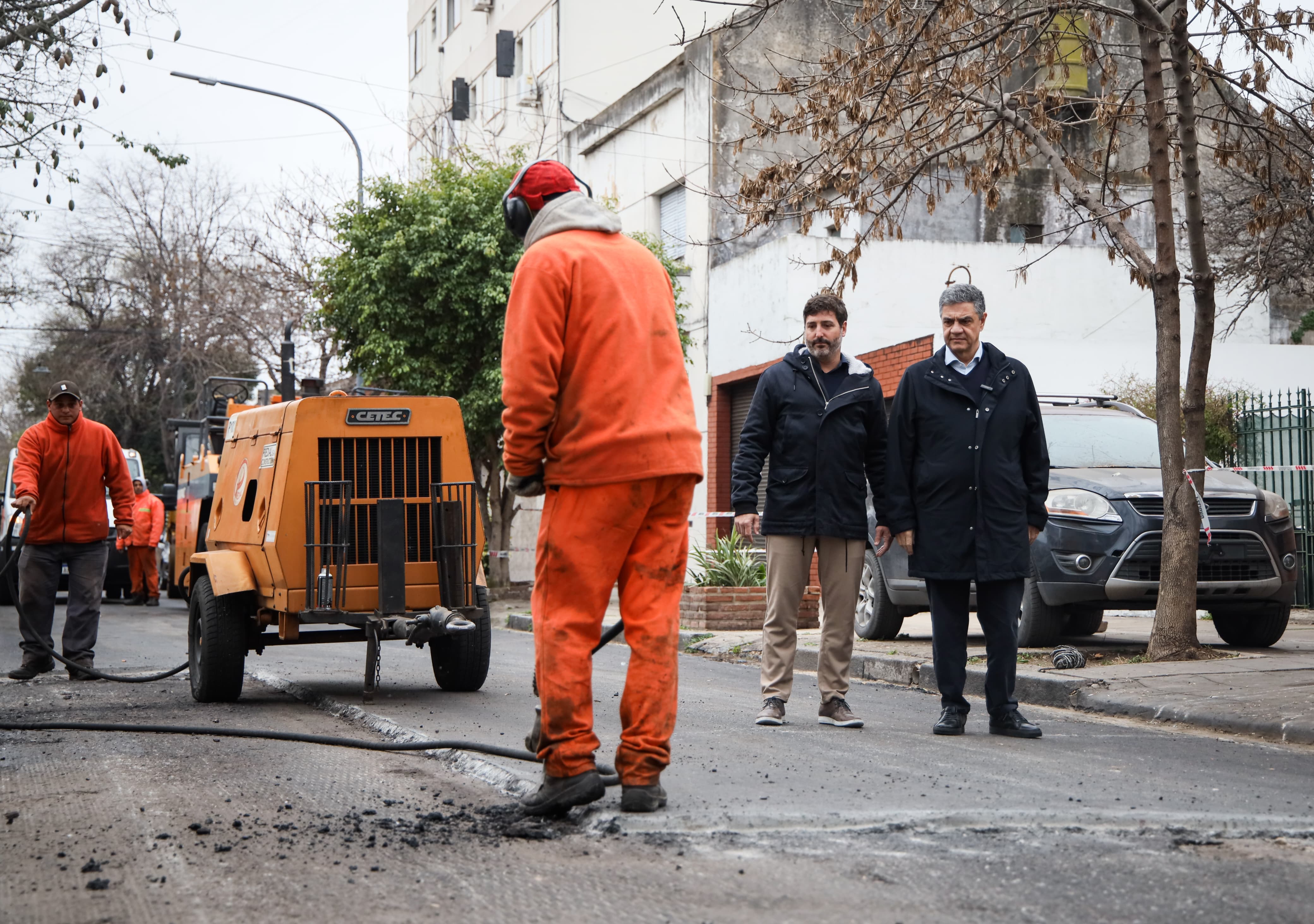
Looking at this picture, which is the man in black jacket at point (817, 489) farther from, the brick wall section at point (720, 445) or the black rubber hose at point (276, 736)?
the brick wall section at point (720, 445)

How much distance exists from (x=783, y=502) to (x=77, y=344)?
44466 mm

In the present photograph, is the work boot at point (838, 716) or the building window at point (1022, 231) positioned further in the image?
the building window at point (1022, 231)

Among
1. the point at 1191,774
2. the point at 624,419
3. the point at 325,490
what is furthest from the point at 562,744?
the point at 325,490

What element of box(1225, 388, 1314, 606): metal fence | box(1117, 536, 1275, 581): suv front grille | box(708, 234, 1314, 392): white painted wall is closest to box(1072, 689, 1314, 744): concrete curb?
box(1117, 536, 1275, 581): suv front grille

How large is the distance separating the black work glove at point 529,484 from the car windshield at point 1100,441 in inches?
275

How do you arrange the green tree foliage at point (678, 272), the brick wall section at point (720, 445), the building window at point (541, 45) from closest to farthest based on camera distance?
the brick wall section at point (720, 445)
the green tree foliage at point (678, 272)
the building window at point (541, 45)

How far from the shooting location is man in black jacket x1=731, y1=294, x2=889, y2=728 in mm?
6855

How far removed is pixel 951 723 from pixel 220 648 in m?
4.04

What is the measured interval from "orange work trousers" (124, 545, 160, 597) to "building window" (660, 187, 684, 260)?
9.64 meters

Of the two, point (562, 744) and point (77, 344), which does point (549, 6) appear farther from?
point (562, 744)

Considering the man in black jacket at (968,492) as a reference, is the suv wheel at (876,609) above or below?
below

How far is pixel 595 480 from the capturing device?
4.51m

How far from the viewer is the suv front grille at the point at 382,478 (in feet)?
26.7

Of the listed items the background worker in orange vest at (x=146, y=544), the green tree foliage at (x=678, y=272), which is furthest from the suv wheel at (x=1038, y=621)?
the background worker in orange vest at (x=146, y=544)
